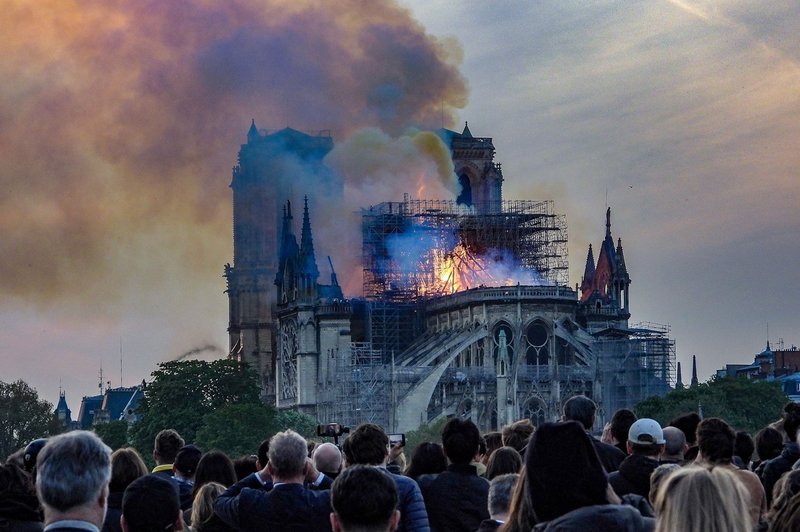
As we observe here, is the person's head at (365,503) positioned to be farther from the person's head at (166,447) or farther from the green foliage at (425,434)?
the green foliage at (425,434)

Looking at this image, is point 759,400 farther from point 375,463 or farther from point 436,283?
point 375,463

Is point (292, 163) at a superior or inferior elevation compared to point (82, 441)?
superior

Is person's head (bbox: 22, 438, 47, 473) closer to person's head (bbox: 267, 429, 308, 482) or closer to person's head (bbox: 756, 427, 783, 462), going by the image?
person's head (bbox: 267, 429, 308, 482)

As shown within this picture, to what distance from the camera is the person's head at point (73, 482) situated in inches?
490

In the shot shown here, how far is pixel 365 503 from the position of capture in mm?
13609

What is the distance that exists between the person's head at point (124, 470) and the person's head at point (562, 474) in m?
6.76

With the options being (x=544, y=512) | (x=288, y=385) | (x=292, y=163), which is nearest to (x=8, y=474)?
(x=544, y=512)

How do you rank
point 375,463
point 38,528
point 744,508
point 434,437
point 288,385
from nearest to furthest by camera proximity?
1. point 744,508
2. point 38,528
3. point 375,463
4. point 434,437
5. point 288,385

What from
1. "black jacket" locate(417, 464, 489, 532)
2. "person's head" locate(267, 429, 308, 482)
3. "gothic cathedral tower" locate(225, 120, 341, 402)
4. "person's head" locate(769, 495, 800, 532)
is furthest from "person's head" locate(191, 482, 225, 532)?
"gothic cathedral tower" locate(225, 120, 341, 402)

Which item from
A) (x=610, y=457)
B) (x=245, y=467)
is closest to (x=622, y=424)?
(x=610, y=457)

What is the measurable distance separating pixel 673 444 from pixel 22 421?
389ft

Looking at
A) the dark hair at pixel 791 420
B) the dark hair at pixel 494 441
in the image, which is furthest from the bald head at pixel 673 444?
the dark hair at pixel 494 441

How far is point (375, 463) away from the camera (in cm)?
1880

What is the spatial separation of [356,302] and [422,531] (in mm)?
119444
